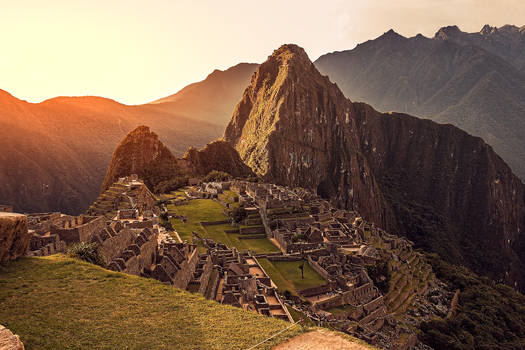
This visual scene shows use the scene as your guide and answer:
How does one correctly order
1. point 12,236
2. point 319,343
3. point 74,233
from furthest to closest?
point 74,233
point 12,236
point 319,343

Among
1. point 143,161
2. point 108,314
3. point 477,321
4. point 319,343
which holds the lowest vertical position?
point 477,321

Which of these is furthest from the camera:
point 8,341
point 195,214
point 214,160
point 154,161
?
point 214,160

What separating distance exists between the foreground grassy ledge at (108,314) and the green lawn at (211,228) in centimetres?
2775

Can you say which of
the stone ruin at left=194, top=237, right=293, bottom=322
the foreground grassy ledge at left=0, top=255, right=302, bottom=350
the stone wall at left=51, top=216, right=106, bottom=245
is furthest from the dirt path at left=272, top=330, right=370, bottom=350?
the stone wall at left=51, top=216, right=106, bottom=245

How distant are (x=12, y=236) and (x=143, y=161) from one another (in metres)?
99.7

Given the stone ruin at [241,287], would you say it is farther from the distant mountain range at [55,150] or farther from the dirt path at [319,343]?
the distant mountain range at [55,150]

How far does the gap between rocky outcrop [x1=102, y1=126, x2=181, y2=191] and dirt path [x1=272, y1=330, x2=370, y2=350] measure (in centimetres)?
9151

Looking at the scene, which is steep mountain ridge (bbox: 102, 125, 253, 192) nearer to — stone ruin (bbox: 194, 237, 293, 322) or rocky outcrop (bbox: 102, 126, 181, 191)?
rocky outcrop (bbox: 102, 126, 181, 191)

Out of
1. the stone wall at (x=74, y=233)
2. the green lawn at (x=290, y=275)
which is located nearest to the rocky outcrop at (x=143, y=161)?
the green lawn at (x=290, y=275)

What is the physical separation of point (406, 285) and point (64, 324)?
48424 mm

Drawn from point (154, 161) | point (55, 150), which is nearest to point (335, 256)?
point (154, 161)

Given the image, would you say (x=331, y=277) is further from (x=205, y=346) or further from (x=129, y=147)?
(x=129, y=147)

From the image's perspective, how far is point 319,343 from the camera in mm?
13750

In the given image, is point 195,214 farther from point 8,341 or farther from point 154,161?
point 154,161
